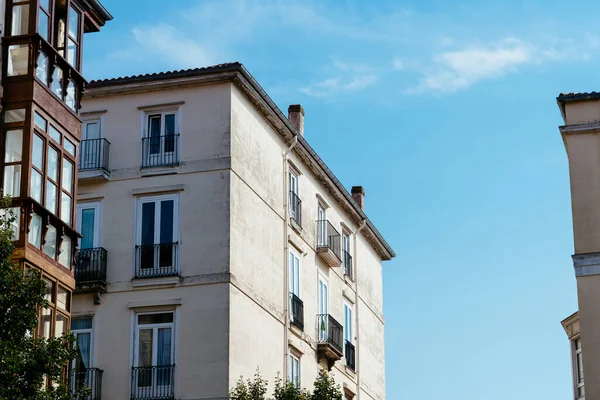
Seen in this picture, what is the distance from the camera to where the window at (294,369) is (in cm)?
4331

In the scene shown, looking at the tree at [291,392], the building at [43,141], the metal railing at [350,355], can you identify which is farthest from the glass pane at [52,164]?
the metal railing at [350,355]

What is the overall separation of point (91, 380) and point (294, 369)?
25.5 feet

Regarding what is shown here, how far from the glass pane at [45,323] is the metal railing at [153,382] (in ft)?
36.6

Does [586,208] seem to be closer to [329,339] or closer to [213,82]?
[213,82]

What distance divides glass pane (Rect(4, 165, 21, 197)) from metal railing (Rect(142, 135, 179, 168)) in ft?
42.2

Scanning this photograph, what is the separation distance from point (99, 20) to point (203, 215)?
27.2 ft

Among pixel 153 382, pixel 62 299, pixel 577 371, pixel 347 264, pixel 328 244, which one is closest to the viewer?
pixel 62 299

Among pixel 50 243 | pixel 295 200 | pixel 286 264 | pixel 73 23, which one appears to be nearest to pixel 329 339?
pixel 286 264

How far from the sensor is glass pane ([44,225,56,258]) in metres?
27.9

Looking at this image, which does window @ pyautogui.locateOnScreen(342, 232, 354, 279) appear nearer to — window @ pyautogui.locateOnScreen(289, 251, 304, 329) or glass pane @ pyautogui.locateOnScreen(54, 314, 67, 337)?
window @ pyautogui.locateOnScreen(289, 251, 304, 329)

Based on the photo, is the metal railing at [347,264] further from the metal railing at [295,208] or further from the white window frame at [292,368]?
the white window frame at [292,368]

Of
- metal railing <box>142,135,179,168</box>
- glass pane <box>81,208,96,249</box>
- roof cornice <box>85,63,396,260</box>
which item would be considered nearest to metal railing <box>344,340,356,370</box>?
roof cornice <box>85,63,396,260</box>

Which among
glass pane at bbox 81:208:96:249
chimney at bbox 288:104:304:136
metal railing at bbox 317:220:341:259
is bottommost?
glass pane at bbox 81:208:96:249

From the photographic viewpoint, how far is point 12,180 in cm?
2747
